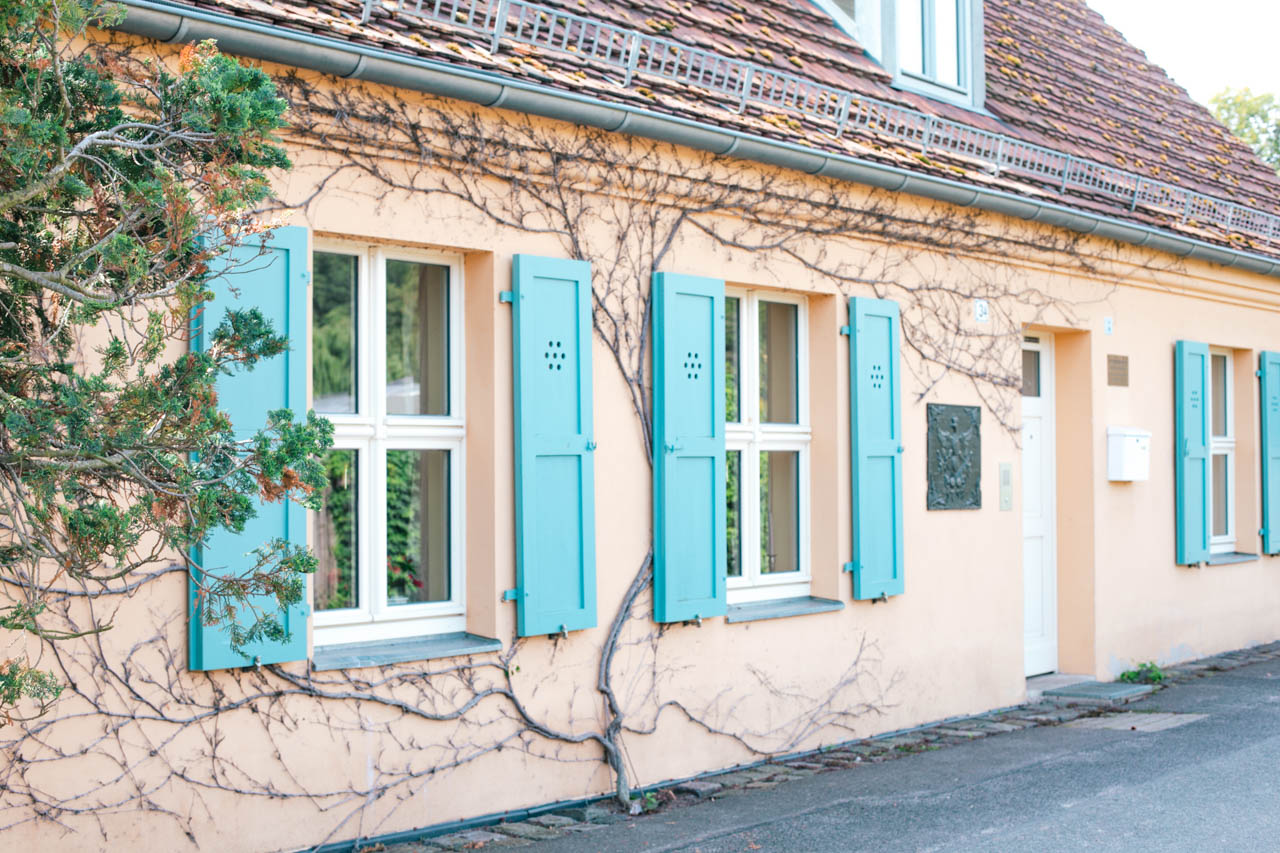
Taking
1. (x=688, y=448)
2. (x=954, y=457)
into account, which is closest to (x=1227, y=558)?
(x=954, y=457)

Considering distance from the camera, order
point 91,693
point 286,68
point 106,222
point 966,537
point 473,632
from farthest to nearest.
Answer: point 966,537, point 473,632, point 286,68, point 91,693, point 106,222

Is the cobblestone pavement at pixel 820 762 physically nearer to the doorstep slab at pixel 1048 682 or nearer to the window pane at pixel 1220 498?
the doorstep slab at pixel 1048 682

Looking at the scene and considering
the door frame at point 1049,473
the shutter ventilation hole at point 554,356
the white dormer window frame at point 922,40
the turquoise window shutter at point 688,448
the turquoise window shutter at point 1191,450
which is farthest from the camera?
the turquoise window shutter at point 1191,450

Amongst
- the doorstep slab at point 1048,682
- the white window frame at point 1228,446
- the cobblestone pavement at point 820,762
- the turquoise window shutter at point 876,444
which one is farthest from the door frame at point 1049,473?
the white window frame at point 1228,446

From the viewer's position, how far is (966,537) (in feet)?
26.0

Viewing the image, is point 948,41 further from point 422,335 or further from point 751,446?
point 422,335

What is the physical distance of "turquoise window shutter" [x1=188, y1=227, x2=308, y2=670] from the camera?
4648 millimetres

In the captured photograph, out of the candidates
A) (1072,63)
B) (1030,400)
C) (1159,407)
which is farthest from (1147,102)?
(1030,400)

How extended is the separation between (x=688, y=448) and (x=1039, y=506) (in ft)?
12.8

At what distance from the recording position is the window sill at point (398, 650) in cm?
507

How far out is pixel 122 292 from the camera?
2.92 m

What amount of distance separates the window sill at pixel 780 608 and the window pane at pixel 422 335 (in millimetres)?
1895

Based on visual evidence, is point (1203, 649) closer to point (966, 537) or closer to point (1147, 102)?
point (966, 537)

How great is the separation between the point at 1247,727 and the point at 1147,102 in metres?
6.64
